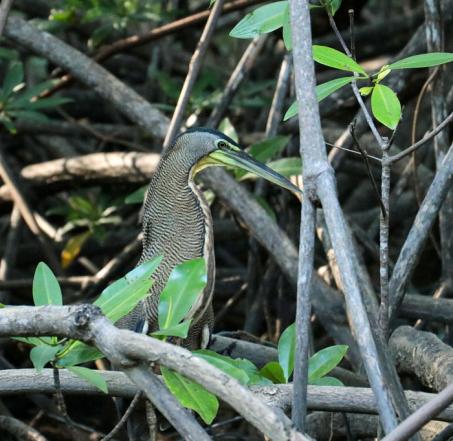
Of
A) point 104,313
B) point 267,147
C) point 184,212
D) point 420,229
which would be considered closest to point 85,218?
point 267,147

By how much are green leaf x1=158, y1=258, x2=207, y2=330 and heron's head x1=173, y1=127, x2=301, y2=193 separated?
0.72m

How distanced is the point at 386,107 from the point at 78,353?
0.65 metres

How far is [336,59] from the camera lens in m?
1.74

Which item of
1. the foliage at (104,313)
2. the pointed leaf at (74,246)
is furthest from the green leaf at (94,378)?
the pointed leaf at (74,246)

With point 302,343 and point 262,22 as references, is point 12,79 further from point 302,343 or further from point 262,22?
point 302,343

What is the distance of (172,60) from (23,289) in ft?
3.91

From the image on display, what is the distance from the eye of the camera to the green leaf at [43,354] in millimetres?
1651

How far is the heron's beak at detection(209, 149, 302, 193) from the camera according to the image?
7.94 feet

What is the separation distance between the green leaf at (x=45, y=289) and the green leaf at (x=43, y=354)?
0.11m

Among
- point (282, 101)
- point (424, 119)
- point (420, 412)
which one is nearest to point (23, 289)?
point (282, 101)

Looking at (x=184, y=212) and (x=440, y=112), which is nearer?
(x=184, y=212)

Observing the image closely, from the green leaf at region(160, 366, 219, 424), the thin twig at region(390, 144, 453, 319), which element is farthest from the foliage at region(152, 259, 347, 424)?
the thin twig at region(390, 144, 453, 319)

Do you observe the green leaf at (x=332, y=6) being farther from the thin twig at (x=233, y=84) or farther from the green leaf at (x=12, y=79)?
the green leaf at (x=12, y=79)

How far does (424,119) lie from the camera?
13.6 feet
